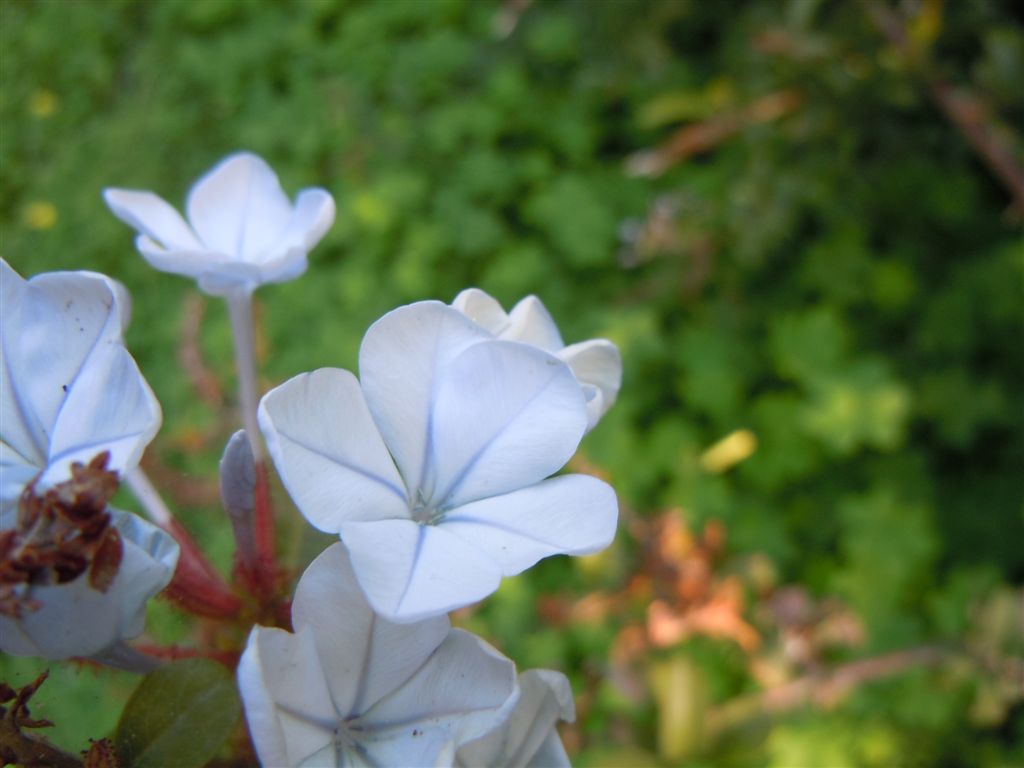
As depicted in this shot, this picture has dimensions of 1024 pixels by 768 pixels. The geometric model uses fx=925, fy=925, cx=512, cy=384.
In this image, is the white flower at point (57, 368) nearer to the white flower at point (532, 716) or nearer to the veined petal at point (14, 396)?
the veined petal at point (14, 396)

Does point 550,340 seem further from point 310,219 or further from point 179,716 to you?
point 179,716

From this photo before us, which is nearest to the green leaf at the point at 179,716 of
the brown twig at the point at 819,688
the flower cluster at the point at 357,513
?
the flower cluster at the point at 357,513

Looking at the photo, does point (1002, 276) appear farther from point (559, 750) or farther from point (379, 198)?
point (559, 750)

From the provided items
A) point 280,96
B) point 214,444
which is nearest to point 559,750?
point 214,444

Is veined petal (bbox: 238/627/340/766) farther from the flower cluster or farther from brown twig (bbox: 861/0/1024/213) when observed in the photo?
brown twig (bbox: 861/0/1024/213)

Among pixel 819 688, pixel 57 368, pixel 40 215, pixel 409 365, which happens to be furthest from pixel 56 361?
pixel 819 688

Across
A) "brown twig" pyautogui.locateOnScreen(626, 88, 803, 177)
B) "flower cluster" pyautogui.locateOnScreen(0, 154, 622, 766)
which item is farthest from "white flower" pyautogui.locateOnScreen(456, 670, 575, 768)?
"brown twig" pyautogui.locateOnScreen(626, 88, 803, 177)
